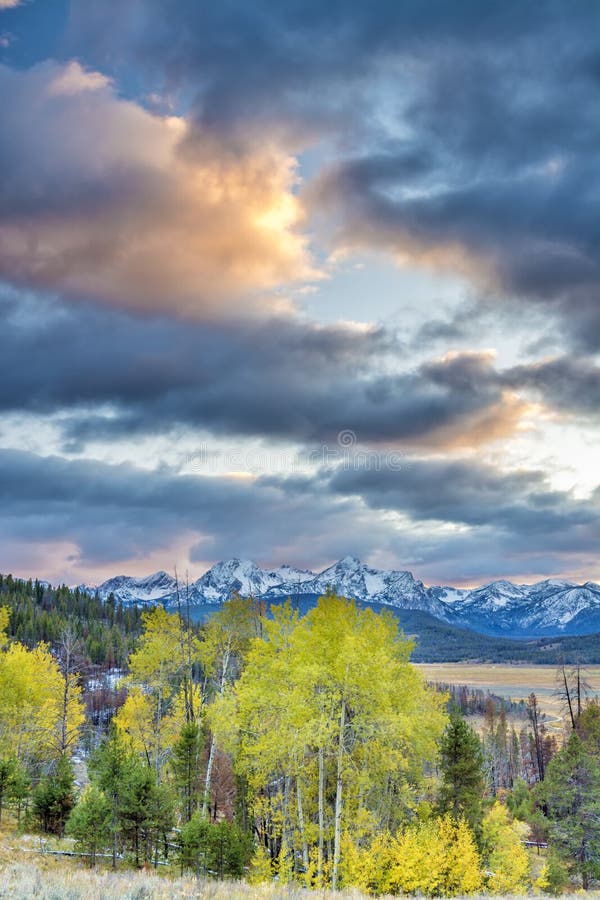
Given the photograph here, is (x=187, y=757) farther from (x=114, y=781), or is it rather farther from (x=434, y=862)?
(x=434, y=862)

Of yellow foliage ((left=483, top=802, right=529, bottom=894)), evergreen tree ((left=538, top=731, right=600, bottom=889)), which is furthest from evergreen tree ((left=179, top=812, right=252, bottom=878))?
evergreen tree ((left=538, top=731, right=600, bottom=889))

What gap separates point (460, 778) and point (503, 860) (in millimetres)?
7547

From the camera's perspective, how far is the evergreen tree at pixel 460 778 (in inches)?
1391

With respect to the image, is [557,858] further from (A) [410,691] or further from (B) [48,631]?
(B) [48,631]

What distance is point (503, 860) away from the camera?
125 feet

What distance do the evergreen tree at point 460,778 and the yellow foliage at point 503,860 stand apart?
7.88ft

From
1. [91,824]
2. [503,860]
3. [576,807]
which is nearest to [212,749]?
[91,824]

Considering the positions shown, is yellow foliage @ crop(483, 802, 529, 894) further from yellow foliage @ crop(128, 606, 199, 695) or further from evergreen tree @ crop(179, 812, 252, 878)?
yellow foliage @ crop(128, 606, 199, 695)

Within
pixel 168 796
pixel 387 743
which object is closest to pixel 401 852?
pixel 387 743

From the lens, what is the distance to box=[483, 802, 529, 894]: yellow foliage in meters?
34.7

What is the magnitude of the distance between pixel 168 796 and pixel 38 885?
835 inches

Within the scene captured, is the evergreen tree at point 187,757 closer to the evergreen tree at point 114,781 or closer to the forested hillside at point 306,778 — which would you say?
the forested hillside at point 306,778

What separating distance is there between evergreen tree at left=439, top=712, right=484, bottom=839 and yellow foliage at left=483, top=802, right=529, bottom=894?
2.40 meters

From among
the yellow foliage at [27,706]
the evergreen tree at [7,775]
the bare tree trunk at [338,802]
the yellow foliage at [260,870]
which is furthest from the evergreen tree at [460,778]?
the yellow foliage at [27,706]
